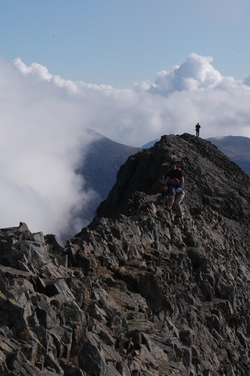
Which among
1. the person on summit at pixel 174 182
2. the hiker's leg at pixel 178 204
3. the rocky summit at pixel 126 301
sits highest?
the person on summit at pixel 174 182

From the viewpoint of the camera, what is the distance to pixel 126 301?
1841 centimetres

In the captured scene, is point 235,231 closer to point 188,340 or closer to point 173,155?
point 173,155

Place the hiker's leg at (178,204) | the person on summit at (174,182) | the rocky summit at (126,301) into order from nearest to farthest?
the rocky summit at (126,301) → the person on summit at (174,182) → the hiker's leg at (178,204)

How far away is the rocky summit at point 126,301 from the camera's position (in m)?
12.4

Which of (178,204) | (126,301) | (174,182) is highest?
(174,182)

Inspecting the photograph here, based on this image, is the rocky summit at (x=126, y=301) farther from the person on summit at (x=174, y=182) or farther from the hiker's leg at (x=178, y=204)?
the person on summit at (x=174, y=182)

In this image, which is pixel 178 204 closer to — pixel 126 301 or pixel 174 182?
pixel 174 182

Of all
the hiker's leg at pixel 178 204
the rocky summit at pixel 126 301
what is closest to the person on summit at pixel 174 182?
the hiker's leg at pixel 178 204

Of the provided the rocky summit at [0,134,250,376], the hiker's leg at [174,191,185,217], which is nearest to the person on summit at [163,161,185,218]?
the hiker's leg at [174,191,185,217]

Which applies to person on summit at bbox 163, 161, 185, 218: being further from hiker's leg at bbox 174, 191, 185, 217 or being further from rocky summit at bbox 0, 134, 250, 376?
rocky summit at bbox 0, 134, 250, 376

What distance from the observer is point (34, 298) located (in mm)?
A: 13211

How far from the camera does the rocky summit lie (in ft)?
40.7

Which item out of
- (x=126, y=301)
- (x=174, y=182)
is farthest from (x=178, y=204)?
(x=126, y=301)

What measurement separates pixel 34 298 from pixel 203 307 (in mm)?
12779
